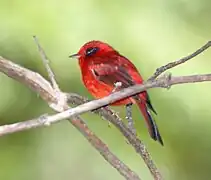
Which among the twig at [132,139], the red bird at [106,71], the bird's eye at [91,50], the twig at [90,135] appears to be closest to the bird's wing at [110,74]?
the red bird at [106,71]

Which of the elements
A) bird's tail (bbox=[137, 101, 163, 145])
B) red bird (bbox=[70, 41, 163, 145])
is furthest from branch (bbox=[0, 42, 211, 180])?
red bird (bbox=[70, 41, 163, 145])

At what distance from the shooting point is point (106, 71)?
7.92 ft

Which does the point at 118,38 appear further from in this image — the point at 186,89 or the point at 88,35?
the point at 186,89

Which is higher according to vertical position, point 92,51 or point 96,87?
point 92,51

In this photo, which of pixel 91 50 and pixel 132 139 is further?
pixel 91 50

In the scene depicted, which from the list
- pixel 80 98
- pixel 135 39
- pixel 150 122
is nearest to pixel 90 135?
pixel 80 98

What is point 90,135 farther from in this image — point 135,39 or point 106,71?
point 135,39

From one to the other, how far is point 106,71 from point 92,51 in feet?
0.52

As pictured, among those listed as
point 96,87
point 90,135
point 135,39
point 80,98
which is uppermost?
point 135,39

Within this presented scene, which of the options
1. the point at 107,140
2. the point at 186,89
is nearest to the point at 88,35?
the point at 186,89

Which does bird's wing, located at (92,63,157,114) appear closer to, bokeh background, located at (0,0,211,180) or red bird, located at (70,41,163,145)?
red bird, located at (70,41,163,145)

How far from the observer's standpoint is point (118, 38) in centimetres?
253

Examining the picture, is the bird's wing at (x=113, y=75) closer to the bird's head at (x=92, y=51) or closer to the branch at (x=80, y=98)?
the bird's head at (x=92, y=51)

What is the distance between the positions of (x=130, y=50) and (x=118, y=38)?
0.07 metres
